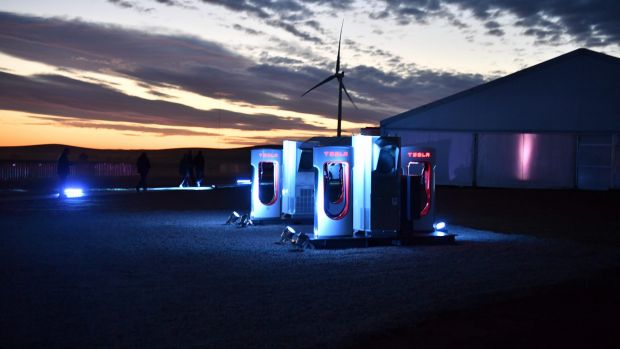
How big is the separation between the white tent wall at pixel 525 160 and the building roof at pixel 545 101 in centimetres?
61

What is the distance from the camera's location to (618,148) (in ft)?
113

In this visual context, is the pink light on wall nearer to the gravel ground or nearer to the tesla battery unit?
the gravel ground

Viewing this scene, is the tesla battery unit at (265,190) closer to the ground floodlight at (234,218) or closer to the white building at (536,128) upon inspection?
the ground floodlight at (234,218)

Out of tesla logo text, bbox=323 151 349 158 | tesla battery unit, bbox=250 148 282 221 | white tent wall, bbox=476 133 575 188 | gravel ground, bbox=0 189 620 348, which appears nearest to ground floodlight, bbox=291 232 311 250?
gravel ground, bbox=0 189 620 348

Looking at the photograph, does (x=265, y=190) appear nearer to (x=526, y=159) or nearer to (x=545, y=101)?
(x=526, y=159)

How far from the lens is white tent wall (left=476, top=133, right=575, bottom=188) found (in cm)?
3553

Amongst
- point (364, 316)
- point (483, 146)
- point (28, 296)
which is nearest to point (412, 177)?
point (364, 316)

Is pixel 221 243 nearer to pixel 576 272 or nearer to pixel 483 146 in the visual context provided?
pixel 576 272

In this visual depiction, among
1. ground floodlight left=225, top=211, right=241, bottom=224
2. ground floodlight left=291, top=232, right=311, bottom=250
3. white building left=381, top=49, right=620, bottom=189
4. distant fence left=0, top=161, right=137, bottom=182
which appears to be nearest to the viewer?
ground floodlight left=291, top=232, right=311, bottom=250

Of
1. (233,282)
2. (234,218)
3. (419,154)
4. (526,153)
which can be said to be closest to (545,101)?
(526,153)

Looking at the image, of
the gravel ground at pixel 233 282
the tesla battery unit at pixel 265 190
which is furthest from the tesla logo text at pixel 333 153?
the tesla battery unit at pixel 265 190

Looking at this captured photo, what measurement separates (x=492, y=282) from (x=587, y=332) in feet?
9.58

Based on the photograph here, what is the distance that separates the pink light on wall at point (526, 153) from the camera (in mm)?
36219

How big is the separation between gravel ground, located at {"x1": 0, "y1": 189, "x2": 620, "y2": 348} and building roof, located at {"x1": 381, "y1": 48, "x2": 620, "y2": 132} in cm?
2137
